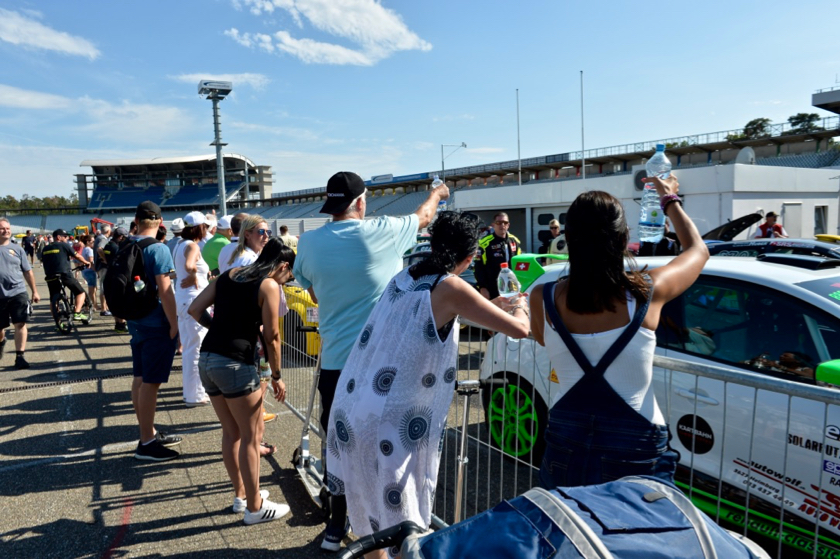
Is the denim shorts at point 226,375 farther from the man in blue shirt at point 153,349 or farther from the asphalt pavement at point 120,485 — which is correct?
the man in blue shirt at point 153,349

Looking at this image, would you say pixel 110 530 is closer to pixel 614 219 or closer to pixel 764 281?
pixel 614 219

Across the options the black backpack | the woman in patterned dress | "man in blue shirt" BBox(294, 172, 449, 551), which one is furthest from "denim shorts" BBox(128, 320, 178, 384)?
the woman in patterned dress

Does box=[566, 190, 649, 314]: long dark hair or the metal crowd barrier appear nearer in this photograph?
box=[566, 190, 649, 314]: long dark hair

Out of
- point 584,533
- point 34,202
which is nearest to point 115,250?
point 584,533

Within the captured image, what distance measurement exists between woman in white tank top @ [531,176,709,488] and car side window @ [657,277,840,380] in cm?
168

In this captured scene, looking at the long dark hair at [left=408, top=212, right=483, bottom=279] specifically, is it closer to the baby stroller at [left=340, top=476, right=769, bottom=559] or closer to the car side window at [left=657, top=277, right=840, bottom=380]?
the baby stroller at [left=340, top=476, right=769, bottom=559]

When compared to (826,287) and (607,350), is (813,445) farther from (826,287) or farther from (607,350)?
(607,350)

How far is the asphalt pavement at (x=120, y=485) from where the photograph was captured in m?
3.44

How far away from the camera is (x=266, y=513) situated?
142 inches

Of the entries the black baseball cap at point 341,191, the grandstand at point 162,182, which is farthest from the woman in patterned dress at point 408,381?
the grandstand at point 162,182

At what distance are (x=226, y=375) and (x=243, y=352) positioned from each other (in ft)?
0.54

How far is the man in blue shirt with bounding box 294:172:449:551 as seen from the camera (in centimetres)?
294

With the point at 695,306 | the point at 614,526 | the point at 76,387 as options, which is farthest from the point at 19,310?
the point at 614,526

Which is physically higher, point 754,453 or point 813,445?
point 813,445
